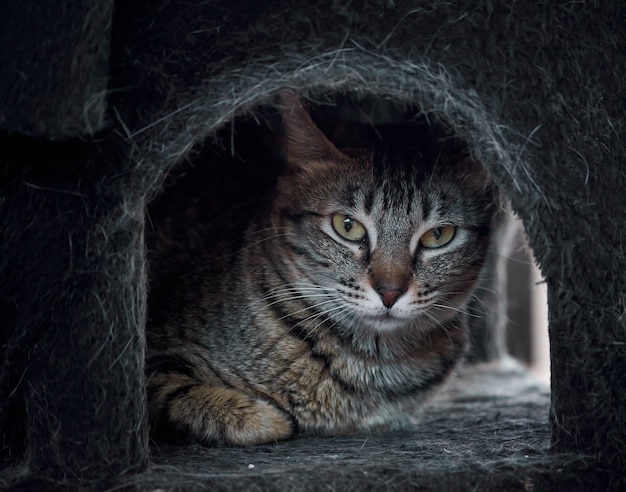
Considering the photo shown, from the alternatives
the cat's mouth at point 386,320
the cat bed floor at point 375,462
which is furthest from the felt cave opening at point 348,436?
the cat's mouth at point 386,320

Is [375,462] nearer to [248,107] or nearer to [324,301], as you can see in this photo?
[324,301]

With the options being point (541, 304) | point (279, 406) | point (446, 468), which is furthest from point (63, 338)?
point (541, 304)

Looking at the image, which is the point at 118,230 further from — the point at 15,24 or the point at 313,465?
the point at 313,465

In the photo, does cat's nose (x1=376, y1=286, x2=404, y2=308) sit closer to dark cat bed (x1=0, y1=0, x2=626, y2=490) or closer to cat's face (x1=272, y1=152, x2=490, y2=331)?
cat's face (x1=272, y1=152, x2=490, y2=331)

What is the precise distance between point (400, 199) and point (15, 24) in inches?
34.5

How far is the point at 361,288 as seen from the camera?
1.69 m

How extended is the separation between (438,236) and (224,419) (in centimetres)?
62

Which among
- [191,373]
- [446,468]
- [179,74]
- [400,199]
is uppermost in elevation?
[179,74]

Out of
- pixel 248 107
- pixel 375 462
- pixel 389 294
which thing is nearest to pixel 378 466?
pixel 375 462

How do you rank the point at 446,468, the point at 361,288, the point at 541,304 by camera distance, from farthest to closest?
the point at 541,304 < the point at 361,288 < the point at 446,468

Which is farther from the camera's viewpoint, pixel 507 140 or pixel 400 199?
pixel 400 199

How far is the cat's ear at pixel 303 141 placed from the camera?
173 cm

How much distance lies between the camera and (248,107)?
57.7 inches

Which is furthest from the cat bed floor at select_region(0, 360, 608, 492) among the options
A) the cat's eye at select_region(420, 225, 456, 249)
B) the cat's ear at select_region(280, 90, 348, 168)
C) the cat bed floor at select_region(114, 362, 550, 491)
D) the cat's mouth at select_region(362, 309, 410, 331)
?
the cat's ear at select_region(280, 90, 348, 168)
